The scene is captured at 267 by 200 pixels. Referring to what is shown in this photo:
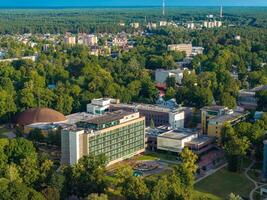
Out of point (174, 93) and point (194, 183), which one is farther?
point (174, 93)

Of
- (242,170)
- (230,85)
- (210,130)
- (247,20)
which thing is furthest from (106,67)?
(247,20)

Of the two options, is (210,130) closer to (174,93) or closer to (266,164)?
(266,164)

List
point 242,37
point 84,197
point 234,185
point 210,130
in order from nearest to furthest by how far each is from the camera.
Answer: point 84,197
point 234,185
point 210,130
point 242,37


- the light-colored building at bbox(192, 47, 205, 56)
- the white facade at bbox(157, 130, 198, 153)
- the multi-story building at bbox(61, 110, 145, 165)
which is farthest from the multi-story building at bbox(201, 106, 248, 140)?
the light-colored building at bbox(192, 47, 205, 56)

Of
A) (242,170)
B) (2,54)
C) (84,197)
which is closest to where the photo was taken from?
(84,197)

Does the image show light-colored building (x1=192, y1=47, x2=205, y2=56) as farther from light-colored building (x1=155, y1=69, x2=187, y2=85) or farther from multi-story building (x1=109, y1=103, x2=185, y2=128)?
multi-story building (x1=109, y1=103, x2=185, y2=128)

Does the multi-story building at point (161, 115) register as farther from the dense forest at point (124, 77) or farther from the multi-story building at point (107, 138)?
the multi-story building at point (107, 138)

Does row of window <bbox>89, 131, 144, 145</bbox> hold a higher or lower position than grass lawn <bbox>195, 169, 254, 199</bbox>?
higher

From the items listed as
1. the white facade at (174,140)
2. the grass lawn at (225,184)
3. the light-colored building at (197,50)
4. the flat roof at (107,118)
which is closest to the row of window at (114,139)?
the flat roof at (107,118)
